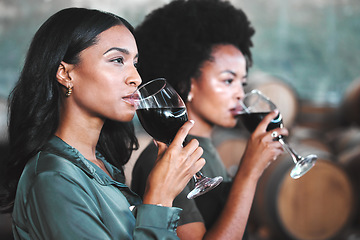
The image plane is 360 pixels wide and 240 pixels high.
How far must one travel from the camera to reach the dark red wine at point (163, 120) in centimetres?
91

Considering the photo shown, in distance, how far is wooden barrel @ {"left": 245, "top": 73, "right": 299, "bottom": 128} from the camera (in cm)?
396

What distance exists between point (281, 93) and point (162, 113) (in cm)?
335

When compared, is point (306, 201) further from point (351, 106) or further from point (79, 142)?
point (351, 106)

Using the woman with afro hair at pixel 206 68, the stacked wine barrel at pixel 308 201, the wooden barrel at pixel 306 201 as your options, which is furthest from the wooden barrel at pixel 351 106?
the woman with afro hair at pixel 206 68

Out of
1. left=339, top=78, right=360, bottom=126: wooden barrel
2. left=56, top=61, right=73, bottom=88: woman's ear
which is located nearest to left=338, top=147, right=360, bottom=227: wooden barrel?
left=339, top=78, right=360, bottom=126: wooden barrel

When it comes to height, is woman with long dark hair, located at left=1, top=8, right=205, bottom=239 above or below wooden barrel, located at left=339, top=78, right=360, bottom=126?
below

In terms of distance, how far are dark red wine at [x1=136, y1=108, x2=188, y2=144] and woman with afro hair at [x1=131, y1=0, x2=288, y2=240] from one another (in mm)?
433

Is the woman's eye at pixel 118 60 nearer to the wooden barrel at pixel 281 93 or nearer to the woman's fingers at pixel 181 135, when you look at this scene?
the woman's fingers at pixel 181 135

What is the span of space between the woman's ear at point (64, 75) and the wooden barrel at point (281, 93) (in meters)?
3.14

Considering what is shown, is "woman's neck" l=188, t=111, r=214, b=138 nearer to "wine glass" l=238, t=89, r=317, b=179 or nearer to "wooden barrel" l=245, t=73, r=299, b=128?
"wine glass" l=238, t=89, r=317, b=179

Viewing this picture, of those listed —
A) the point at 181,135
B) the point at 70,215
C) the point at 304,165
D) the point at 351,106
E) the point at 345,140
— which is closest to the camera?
the point at 70,215

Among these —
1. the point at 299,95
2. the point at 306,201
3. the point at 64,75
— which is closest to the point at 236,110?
the point at 64,75

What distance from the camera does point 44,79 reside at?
91 centimetres

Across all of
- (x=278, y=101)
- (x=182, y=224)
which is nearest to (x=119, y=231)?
(x=182, y=224)
